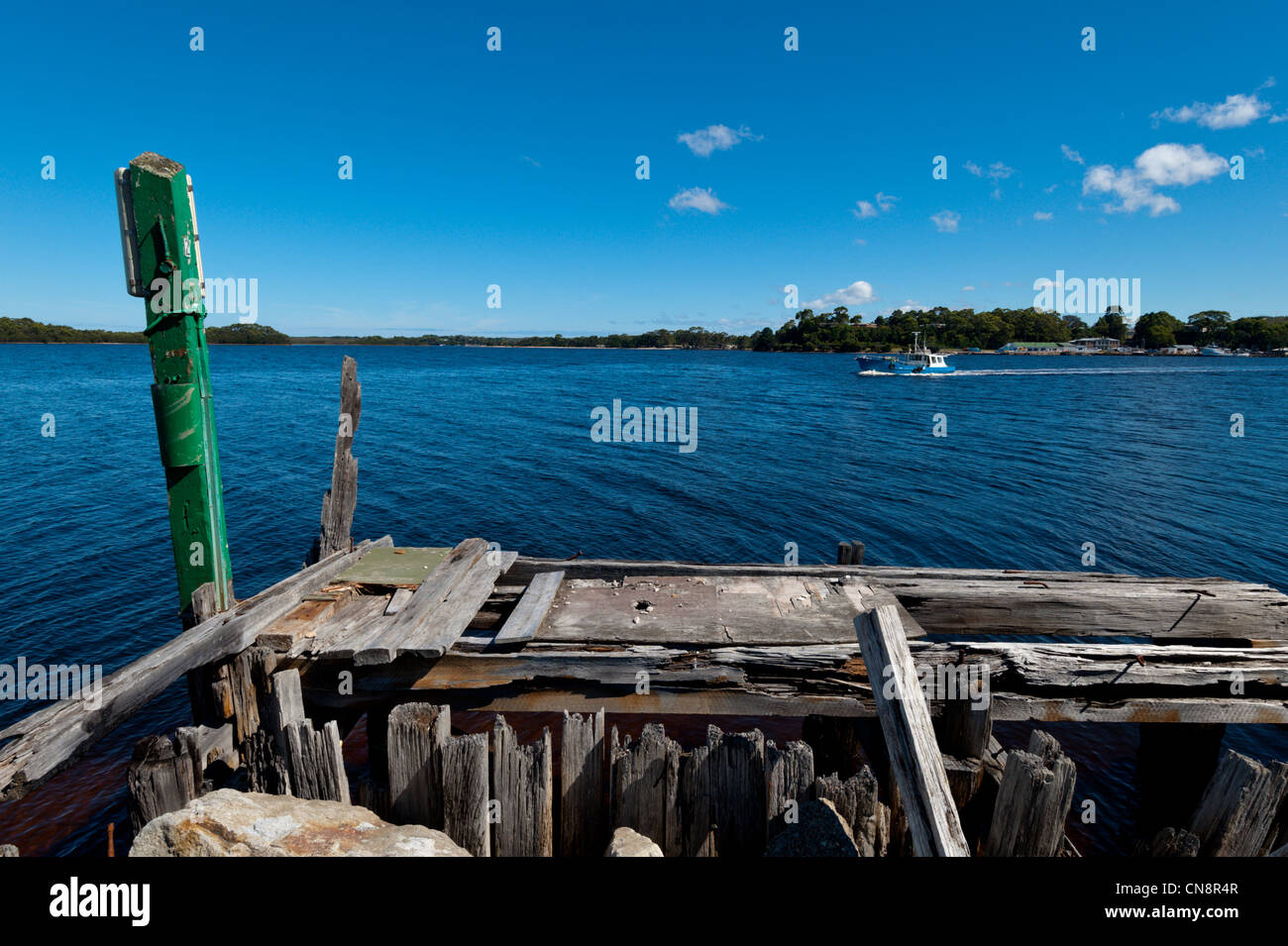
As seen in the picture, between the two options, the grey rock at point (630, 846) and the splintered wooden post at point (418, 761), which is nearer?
the grey rock at point (630, 846)

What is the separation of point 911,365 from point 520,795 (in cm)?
11944

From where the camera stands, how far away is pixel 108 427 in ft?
138

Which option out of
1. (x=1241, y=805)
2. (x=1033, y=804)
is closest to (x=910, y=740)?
(x=1033, y=804)

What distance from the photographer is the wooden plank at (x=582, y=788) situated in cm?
543

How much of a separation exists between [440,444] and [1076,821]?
1467 inches

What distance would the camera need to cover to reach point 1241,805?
506 cm

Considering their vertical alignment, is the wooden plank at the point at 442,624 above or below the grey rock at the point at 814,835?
above

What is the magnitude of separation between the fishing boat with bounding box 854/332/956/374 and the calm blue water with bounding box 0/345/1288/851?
163 feet

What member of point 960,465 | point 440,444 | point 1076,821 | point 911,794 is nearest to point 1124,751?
point 1076,821

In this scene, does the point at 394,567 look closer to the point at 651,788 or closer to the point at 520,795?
the point at 520,795

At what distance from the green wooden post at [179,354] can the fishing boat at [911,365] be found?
112 m

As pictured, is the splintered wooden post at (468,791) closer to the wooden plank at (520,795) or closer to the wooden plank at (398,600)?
the wooden plank at (520,795)
